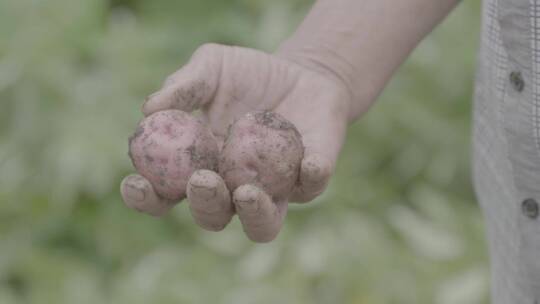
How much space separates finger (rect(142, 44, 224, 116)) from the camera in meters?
1.31

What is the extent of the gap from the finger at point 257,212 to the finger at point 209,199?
0.02m

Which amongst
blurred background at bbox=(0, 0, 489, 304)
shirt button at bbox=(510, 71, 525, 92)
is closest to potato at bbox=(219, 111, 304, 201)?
shirt button at bbox=(510, 71, 525, 92)

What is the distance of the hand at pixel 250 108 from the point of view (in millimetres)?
1210

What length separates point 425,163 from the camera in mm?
2727

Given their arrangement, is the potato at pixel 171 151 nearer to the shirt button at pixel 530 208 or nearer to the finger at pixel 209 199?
the finger at pixel 209 199

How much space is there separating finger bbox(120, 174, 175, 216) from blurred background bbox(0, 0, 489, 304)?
1.05m

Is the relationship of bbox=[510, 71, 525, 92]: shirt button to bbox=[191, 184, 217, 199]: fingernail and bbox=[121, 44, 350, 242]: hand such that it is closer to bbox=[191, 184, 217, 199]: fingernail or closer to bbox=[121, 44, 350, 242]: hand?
bbox=[121, 44, 350, 242]: hand

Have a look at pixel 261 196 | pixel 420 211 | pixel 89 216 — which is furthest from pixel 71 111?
pixel 261 196

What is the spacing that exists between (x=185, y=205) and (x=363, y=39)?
4.08 ft

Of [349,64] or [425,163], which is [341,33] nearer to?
[349,64]

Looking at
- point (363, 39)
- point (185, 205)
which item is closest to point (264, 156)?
point (363, 39)

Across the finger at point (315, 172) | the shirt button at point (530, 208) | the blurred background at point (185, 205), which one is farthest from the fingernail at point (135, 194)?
the blurred background at point (185, 205)

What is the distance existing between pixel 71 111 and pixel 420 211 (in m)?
1.00

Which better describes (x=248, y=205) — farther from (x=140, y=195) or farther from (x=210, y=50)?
(x=210, y=50)
